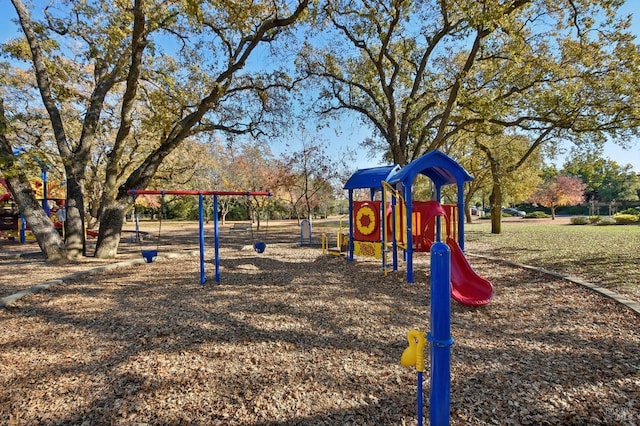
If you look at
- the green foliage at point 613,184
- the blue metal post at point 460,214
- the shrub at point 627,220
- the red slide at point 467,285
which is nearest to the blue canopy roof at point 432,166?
the blue metal post at point 460,214

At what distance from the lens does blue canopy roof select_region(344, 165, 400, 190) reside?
8.97 metres

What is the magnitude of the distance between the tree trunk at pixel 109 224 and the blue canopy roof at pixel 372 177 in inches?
256

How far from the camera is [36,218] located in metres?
9.04

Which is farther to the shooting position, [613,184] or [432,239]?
[613,184]

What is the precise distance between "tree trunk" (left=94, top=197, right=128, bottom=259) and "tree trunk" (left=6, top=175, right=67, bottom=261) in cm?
88

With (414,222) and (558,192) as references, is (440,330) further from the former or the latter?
(558,192)

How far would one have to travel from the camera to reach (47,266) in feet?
29.0

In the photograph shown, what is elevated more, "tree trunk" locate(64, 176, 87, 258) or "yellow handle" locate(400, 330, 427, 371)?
"tree trunk" locate(64, 176, 87, 258)

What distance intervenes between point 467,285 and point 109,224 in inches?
370

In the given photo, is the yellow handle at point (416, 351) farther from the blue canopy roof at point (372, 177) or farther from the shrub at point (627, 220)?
the shrub at point (627, 220)

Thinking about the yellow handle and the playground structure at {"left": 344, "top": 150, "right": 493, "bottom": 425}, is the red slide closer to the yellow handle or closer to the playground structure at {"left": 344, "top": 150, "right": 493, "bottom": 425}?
the playground structure at {"left": 344, "top": 150, "right": 493, "bottom": 425}

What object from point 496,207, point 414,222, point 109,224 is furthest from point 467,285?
point 496,207

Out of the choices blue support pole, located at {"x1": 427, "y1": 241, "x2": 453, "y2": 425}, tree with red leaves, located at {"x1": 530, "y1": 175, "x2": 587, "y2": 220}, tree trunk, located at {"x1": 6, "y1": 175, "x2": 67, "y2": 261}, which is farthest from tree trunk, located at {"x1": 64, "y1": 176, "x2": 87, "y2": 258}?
tree with red leaves, located at {"x1": 530, "y1": 175, "x2": 587, "y2": 220}

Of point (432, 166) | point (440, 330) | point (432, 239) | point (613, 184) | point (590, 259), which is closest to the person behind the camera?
point (440, 330)
